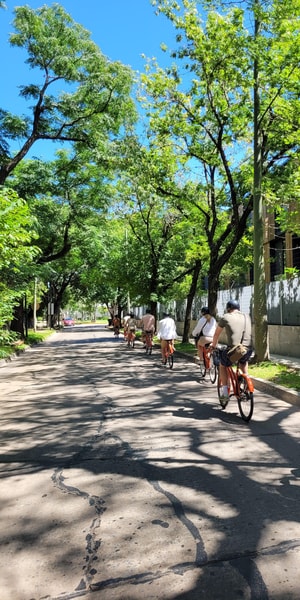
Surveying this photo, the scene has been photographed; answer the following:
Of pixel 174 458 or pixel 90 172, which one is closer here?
pixel 174 458

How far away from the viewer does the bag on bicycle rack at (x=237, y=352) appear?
7.38m

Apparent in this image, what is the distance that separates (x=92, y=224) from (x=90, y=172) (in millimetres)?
3576

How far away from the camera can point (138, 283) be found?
90.2ft

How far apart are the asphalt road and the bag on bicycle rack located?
0.94m

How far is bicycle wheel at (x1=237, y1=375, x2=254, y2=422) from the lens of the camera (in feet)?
23.6

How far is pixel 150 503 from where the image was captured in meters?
4.18

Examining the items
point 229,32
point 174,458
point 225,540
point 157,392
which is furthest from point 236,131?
point 225,540

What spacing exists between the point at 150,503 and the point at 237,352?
11.9ft

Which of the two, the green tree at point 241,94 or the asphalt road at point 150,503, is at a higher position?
the green tree at point 241,94

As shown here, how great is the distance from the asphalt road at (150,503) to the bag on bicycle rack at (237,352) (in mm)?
945

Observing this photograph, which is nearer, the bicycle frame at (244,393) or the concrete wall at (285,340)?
the bicycle frame at (244,393)

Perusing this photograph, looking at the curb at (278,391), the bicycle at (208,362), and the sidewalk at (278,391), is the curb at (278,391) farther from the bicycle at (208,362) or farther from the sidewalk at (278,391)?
the bicycle at (208,362)

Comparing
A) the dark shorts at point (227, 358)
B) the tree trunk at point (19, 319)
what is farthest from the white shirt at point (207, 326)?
the tree trunk at point (19, 319)

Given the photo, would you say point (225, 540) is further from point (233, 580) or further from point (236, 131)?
point (236, 131)
